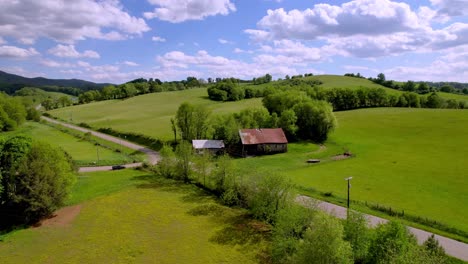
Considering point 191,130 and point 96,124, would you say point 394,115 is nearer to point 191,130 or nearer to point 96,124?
point 191,130

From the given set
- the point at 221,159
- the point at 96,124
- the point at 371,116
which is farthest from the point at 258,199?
the point at 96,124

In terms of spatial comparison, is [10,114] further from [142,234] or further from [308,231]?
[308,231]

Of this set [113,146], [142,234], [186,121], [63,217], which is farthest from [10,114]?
[142,234]

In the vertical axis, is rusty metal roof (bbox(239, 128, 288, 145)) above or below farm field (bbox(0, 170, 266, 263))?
above

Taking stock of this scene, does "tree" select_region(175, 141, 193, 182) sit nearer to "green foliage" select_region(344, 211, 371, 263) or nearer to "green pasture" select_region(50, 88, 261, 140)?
"green foliage" select_region(344, 211, 371, 263)

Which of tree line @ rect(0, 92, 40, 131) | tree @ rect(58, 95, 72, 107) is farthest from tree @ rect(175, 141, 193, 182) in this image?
tree @ rect(58, 95, 72, 107)

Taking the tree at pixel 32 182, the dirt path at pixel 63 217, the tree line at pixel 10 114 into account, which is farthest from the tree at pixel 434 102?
the tree line at pixel 10 114

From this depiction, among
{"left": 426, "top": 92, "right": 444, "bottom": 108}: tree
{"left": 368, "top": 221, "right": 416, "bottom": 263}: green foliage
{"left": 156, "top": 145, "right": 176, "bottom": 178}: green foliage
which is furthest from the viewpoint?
{"left": 426, "top": 92, "right": 444, "bottom": 108}: tree

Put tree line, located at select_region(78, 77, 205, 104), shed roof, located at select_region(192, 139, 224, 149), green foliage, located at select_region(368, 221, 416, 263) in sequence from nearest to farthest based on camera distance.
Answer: green foliage, located at select_region(368, 221, 416, 263), shed roof, located at select_region(192, 139, 224, 149), tree line, located at select_region(78, 77, 205, 104)
